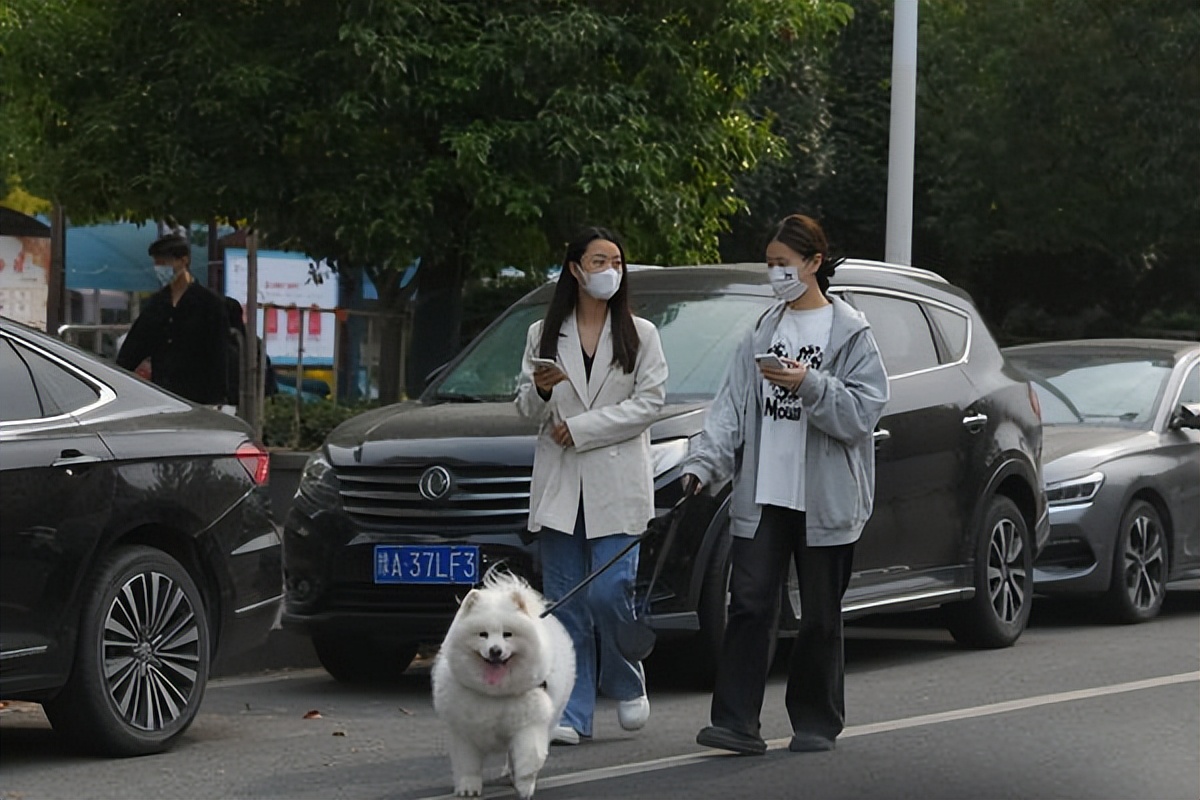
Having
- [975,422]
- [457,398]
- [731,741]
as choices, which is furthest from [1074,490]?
[731,741]

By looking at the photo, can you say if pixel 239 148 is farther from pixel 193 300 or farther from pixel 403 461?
pixel 403 461

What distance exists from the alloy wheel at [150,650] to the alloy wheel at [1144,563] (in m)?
6.79

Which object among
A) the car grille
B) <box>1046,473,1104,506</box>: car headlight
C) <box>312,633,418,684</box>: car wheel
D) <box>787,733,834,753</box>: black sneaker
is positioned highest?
the car grille

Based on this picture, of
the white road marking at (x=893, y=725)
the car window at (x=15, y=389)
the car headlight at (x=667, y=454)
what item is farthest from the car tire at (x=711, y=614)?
the car window at (x=15, y=389)

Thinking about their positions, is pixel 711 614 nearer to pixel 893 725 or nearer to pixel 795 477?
pixel 893 725

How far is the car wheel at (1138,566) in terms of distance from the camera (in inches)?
528

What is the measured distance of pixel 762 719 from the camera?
929 centimetres

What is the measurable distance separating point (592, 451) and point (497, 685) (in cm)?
151

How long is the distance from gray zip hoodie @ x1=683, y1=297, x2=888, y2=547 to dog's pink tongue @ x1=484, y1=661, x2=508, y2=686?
1.21 m

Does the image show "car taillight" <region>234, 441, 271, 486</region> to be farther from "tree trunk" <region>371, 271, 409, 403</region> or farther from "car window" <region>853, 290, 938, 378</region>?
"tree trunk" <region>371, 271, 409, 403</region>

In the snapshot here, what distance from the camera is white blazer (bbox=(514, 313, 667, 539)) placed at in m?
8.33

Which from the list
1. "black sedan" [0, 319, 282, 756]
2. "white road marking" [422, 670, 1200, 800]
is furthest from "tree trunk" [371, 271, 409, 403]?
"black sedan" [0, 319, 282, 756]

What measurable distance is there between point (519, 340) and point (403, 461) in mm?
1444

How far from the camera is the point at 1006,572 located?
11734 millimetres
